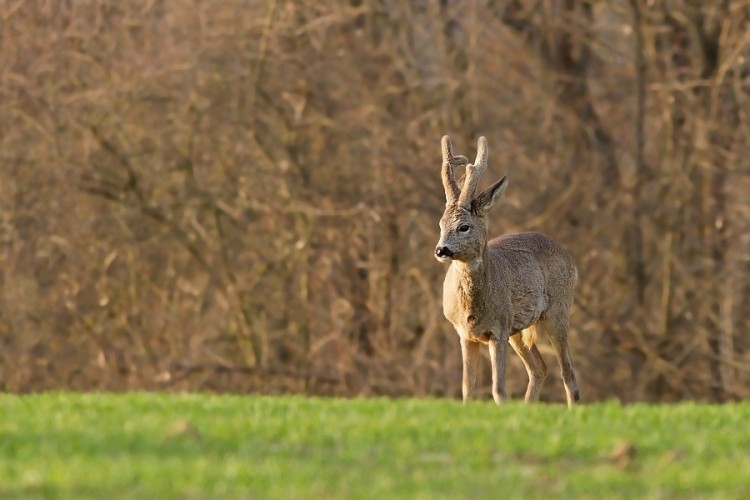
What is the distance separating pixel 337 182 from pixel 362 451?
18.2m

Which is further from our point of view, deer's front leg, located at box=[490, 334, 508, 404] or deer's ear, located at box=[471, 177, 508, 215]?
deer's ear, located at box=[471, 177, 508, 215]

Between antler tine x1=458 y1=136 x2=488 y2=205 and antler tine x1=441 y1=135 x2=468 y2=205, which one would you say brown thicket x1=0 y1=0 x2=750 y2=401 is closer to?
antler tine x1=441 y1=135 x2=468 y2=205

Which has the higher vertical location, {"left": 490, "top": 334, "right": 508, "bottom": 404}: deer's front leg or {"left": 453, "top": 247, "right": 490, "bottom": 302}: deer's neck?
{"left": 453, "top": 247, "right": 490, "bottom": 302}: deer's neck

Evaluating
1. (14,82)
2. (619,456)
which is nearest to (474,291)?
(619,456)

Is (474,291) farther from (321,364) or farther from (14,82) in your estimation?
(14,82)

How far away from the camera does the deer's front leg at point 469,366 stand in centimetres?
1434

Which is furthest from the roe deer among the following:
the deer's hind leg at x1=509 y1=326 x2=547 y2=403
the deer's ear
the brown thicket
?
the brown thicket

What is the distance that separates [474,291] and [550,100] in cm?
1375

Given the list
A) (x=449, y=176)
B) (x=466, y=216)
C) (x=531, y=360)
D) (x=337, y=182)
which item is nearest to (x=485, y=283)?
(x=466, y=216)

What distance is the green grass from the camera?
8.73 m

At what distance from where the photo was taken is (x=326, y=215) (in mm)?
27531

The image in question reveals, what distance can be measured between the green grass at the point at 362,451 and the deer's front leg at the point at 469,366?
2024mm

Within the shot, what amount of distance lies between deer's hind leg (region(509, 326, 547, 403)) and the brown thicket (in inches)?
403

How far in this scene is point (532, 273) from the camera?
15508mm
